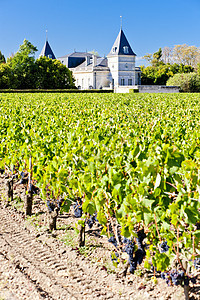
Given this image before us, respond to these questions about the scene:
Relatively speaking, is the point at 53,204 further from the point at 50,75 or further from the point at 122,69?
the point at 122,69

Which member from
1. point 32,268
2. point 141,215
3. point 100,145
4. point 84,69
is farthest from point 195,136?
point 84,69

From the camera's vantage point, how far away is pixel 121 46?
Answer: 83.7 metres

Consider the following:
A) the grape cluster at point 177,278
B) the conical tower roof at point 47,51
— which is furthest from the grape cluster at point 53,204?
the conical tower roof at point 47,51

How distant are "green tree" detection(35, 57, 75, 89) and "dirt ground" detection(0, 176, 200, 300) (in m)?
62.2

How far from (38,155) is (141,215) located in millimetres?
2210

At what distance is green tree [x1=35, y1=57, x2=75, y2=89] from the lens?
6588cm

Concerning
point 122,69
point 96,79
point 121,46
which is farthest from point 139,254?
point 96,79

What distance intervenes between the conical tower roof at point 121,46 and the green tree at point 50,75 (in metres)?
19.4

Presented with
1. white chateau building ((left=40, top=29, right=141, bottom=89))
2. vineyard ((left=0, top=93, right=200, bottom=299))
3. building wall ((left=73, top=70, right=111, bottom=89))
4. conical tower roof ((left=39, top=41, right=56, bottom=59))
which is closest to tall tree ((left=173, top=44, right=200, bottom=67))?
white chateau building ((left=40, top=29, right=141, bottom=89))

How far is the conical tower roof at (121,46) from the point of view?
275 ft

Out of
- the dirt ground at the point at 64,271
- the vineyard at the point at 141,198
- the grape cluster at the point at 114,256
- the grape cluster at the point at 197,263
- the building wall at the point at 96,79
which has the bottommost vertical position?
the dirt ground at the point at 64,271

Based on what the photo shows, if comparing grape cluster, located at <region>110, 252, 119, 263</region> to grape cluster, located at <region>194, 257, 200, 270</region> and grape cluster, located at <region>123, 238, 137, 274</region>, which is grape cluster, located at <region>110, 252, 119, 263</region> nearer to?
grape cluster, located at <region>123, 238, 137, 274</region>

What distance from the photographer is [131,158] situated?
353cm

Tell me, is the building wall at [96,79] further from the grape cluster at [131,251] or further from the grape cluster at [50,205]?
the grape cluster at [131,251]
